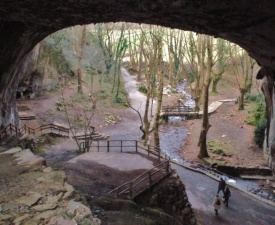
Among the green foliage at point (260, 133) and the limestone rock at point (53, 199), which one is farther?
the green foliage at point (260, 133)

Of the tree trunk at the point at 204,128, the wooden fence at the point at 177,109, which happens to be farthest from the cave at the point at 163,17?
the wooden fence at the point at 177,109

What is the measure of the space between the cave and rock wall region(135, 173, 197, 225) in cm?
530

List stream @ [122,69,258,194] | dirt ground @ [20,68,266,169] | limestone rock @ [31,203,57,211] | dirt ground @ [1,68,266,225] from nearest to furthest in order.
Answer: limestone rock @ [31,203,57,211] < dirt ground @ [1,68,266,225] < stream @ [122,69,258,194] < dirt ground @ [20,68,266,169]

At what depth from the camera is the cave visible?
6304 millimetres

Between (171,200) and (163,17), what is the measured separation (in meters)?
6.90

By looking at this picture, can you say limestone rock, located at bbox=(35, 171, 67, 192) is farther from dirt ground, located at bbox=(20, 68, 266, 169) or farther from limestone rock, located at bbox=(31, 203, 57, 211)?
dirt ground, located at bbox=(20, 68, 266, 169)

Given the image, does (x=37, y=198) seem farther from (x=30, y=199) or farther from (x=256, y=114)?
(x=256, y=114)

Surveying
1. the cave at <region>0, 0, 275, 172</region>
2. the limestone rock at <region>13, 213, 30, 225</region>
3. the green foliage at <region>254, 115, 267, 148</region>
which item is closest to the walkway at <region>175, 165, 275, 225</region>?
the cave at <region>0, 0, 275, 172</region>

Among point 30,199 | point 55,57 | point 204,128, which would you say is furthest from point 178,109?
point 30,199

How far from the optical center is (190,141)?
26203 millimetres

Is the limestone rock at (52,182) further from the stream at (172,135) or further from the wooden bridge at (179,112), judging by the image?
the wooden bridge at (179,112)

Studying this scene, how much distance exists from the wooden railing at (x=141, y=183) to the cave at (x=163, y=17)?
5.22 meters

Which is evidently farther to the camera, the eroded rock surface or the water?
the water

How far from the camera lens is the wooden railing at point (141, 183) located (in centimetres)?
1048
